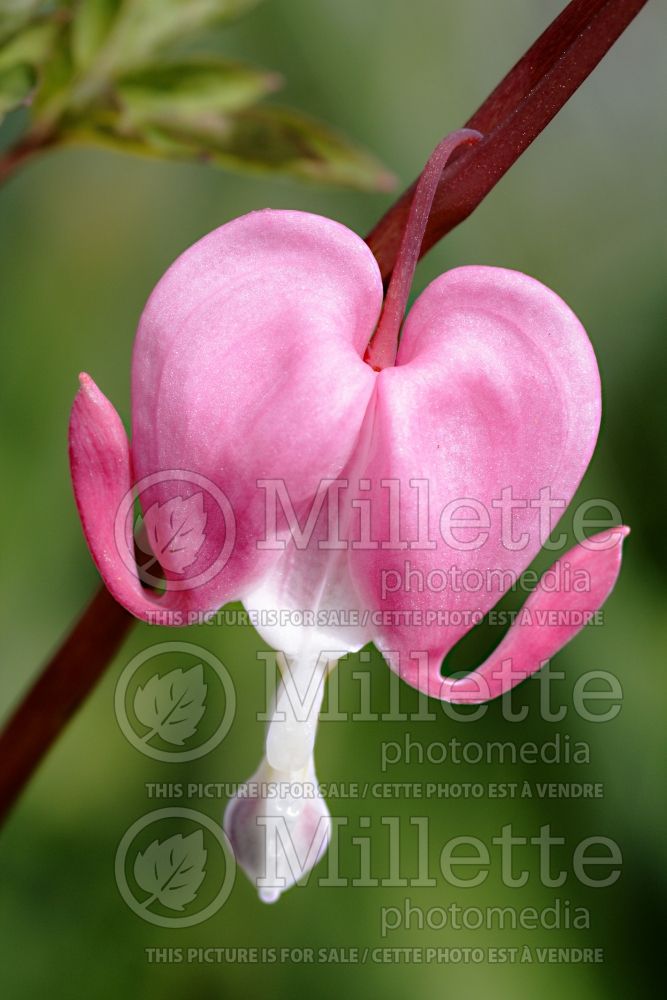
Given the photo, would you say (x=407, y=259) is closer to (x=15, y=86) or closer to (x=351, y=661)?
(x=15, y=86)

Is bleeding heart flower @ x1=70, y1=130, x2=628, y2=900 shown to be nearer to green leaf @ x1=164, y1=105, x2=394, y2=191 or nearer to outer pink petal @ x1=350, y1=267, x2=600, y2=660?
outer pink petal @ x1=350, y1=267, x2=600, y2=660

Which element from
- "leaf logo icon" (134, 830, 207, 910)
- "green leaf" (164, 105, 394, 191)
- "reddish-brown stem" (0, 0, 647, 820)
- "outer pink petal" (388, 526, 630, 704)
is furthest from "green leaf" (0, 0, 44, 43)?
"leaf logo icon" (134, 830, 207, 910)

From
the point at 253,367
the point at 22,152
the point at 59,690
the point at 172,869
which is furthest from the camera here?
the point at 172,869

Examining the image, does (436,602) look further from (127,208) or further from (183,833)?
(127,208)

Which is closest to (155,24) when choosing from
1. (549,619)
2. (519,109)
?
(519,109)

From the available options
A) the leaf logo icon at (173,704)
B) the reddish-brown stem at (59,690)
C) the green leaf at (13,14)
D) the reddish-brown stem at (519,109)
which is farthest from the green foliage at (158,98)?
the leaf logo icon at (173,704)

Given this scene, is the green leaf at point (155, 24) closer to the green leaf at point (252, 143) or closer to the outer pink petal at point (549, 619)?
the green leaf at point (252, 143)

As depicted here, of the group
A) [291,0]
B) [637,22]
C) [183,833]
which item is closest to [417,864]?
[183,833]
